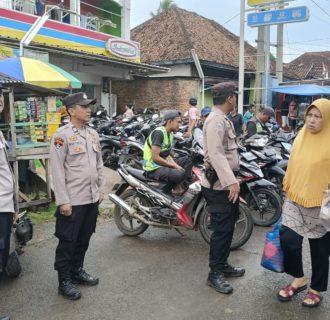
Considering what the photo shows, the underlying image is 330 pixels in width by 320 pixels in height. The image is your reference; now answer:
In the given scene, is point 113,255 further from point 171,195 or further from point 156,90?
point 156,90

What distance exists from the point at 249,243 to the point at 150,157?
1.52m

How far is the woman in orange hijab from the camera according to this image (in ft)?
10.2

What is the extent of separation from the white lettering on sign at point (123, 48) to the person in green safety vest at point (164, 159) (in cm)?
1198

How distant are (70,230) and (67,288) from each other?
0.49m

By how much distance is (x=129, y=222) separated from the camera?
5254 millimetres

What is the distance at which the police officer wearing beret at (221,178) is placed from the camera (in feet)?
11.1

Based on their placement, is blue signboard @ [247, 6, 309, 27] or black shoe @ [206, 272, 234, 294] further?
blue signboard @ [247, 6, 309, 27]

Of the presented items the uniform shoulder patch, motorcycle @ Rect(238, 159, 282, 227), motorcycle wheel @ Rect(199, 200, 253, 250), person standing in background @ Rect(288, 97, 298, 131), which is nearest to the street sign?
person standing in background @ Rect(288, 97, 298, 131)

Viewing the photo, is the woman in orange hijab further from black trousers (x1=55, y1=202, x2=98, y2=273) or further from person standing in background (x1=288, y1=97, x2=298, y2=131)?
person standing in background (x1=288, y1=97, x2=298, y2=131)

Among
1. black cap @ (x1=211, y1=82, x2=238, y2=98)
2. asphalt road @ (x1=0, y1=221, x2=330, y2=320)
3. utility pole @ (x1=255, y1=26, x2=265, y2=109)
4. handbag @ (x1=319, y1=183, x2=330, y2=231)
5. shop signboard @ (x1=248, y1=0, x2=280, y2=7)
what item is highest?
shop signboard @ (x1=248, y1=0, x2=280, y2=7)

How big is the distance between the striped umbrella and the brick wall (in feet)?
34.8

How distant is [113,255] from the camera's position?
14.8ft

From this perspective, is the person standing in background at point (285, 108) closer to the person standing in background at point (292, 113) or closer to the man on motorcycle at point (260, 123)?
the person standing in background at point (292, 113)

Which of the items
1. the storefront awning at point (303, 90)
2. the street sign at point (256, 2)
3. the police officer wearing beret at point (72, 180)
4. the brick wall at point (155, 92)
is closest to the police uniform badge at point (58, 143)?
the police officer wearing beret at point (72, 180)
